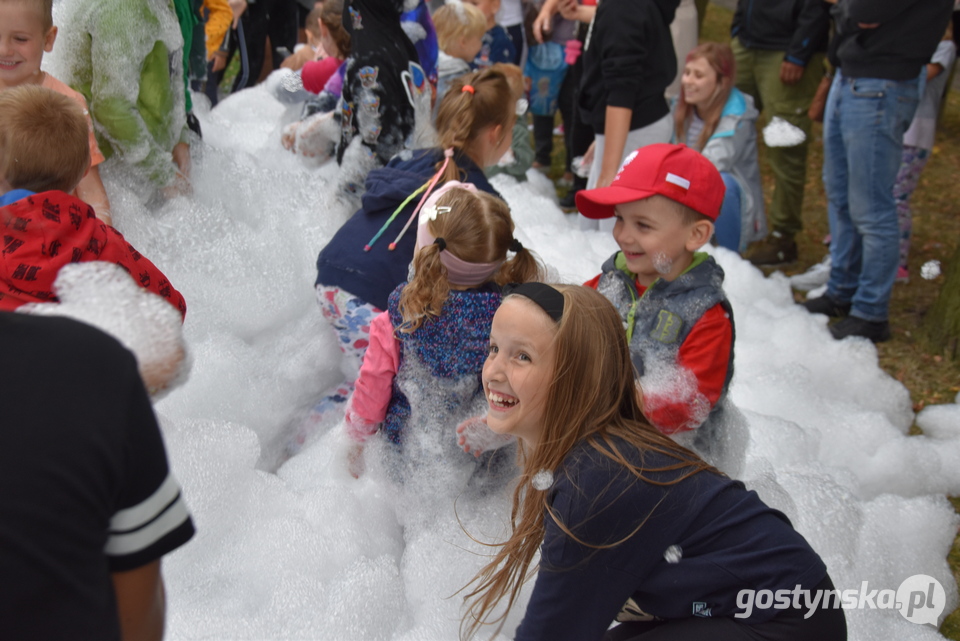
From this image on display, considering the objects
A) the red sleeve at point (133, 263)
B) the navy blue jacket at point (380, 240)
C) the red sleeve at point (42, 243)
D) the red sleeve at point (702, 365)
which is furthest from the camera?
the navy blue jacket at point (380, 240)

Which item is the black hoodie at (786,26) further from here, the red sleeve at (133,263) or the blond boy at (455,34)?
the red sleeve at (133,263)

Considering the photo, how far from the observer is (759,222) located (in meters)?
4.10

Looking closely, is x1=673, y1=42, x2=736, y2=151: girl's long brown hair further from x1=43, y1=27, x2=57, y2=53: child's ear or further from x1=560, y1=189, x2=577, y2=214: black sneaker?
x1=43, y1=27, x2=57, y2=53: child's ear

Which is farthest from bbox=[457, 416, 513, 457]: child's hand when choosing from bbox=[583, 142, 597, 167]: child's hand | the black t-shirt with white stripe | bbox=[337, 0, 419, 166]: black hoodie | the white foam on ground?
bbox=[583, 142, 597, 167]: child's hand

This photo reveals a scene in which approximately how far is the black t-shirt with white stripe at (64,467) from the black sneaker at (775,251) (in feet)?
13.1

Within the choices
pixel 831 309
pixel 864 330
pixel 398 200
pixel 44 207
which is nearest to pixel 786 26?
pixel 831 309

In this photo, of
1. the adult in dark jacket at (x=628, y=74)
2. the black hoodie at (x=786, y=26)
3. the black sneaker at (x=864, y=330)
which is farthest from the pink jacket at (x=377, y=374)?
the black hoodie at (x=786, y=26)

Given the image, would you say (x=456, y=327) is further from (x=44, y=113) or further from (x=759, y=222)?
(x=759, y=222)

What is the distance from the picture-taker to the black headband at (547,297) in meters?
1.48

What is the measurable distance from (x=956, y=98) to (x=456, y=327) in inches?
271

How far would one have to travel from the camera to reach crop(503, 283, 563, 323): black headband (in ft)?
4.87

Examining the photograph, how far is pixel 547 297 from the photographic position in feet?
4.92

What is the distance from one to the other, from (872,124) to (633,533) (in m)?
2.63

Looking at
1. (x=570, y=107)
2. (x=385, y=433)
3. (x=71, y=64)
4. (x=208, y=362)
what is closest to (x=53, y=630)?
(x=385, y=433)
